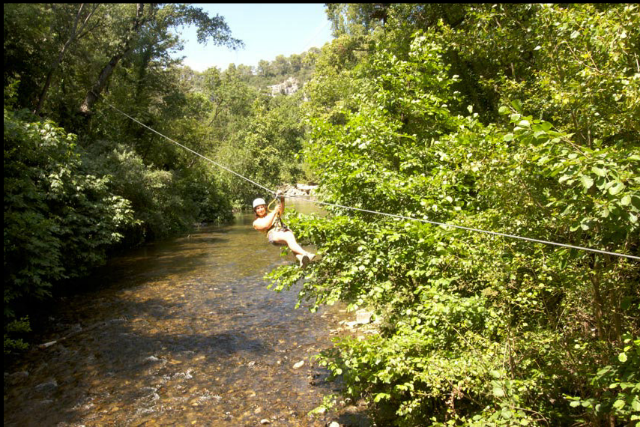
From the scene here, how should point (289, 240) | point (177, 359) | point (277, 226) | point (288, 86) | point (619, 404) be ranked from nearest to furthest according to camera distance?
point (619, 404) < point (289, 240) < point (277, 226) < point (177, 359) < point (288, 86)

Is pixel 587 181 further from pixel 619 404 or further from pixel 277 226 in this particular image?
pixel 277 226

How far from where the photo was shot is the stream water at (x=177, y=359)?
6445 mm

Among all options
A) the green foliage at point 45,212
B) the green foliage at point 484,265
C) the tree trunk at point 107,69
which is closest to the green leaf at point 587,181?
the green foliage at point 484,265

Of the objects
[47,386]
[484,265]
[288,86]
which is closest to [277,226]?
[484,265]

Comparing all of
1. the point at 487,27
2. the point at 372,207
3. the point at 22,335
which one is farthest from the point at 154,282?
the point at 487,27

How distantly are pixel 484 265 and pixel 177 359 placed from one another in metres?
6.60

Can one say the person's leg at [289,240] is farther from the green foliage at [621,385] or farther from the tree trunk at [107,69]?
the tree trunk at [107,69]

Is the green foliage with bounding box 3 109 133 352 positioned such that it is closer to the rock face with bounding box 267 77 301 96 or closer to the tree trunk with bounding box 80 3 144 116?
the tree trunk with bounding box 80 3 144 116

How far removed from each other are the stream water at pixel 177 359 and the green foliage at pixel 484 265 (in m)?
2.05

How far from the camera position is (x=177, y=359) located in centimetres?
830

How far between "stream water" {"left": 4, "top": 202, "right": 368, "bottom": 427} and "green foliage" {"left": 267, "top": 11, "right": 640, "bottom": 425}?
2.05 meters

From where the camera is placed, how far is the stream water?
6.45m

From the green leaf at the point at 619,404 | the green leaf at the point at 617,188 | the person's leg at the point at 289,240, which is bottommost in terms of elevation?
the green leaf at the point at 619,404

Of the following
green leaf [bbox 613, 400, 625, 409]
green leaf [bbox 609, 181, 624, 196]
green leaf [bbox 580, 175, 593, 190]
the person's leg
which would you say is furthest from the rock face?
green leaf [bbox 613, 400, 625, 409]
